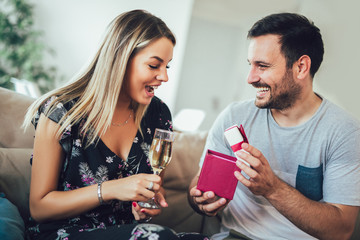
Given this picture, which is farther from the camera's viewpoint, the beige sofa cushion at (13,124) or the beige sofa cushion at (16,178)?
the beige sofa cushion at (13,124)

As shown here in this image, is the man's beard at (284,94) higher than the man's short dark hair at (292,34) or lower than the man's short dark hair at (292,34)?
lower

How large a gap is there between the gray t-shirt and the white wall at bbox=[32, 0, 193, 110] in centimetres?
370

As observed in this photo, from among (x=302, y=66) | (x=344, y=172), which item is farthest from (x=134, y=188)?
(x=302, y=66)

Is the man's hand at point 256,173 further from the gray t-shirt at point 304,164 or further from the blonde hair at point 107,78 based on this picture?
the blonde hair at point 107,78

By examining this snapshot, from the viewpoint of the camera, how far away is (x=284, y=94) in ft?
5.23

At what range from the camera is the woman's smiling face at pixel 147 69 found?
138 centimetres

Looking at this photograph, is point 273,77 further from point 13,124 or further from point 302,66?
point 13,124

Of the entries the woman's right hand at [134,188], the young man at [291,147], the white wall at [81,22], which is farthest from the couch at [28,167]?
the white wall at [81,22]

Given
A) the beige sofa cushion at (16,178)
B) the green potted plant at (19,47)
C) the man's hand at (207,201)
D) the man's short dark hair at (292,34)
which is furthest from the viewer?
the green potted plant at (19,47)

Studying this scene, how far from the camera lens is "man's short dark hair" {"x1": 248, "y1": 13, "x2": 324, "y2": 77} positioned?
5.20 feet

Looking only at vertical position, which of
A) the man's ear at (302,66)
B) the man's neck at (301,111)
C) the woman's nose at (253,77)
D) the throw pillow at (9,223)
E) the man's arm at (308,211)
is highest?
the man's ear at (302,66)

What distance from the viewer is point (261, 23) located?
1.63 m

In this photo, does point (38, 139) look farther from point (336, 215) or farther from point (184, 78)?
point (184, 78)

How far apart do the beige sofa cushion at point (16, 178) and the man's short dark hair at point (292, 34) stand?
133 centimetres
